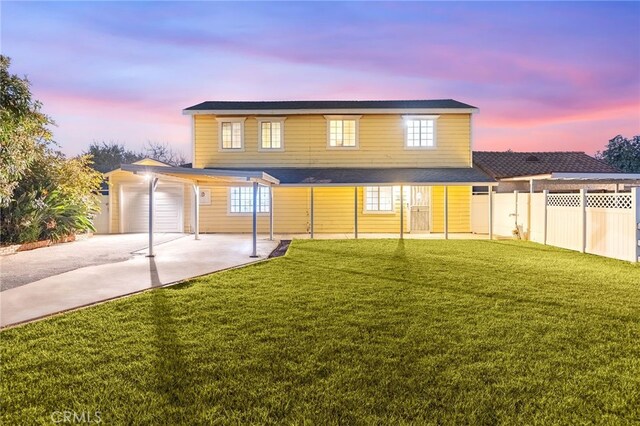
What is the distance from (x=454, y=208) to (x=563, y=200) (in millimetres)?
5234

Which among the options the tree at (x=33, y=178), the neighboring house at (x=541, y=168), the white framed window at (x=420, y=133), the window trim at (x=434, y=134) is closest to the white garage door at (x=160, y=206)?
the tree at (x=33, y=178)

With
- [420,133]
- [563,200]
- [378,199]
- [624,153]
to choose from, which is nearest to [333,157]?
[378,199]

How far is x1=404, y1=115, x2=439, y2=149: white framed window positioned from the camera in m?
17.5

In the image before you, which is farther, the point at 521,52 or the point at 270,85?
the point at 270,85

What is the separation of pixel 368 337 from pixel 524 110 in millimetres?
23369

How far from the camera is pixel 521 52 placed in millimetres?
16484

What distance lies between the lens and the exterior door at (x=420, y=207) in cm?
1747

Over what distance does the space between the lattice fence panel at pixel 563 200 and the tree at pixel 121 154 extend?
32.9m

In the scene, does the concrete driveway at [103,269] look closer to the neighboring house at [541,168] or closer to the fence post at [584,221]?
the fence post at [584,221]

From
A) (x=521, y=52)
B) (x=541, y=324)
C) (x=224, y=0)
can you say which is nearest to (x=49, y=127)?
(x=224, y=0)

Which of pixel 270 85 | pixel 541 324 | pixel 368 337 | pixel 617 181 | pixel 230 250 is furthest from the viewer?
pixel 270 85

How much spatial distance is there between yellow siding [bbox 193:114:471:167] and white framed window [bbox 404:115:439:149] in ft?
0.61

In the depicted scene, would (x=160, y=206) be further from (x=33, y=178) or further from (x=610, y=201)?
(x=610, y=201)

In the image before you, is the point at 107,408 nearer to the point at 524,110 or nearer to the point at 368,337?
the point at 368,337
